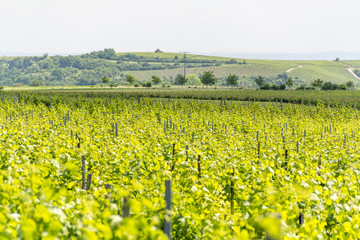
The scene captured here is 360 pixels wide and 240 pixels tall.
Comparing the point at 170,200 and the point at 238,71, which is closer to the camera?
the point at 170,200

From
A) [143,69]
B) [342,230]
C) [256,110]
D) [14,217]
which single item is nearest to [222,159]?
[342,230]

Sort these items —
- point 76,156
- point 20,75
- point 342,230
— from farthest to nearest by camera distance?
1. point 20,75
2. point 76,156
3. point 342,230

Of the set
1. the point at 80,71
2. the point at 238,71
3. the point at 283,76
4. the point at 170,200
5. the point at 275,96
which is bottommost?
the point at 80,71

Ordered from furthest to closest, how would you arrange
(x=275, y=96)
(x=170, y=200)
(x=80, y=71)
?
(x=80, y=71) → (x=275, y=96) → (x=170, y=200)

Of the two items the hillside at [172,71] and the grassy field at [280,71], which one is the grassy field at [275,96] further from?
the grassy field at [280,71]

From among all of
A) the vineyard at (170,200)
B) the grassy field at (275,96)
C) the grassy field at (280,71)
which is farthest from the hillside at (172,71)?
the vineyard at (170,200)

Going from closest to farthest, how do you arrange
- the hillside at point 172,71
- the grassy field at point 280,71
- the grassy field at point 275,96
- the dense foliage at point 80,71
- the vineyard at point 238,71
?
the grassy field at point 275,96 < the grassy field at point 280,71 < the hillside at point 172,71 < the vineyard at point 238,71 < the dense foliage at point 80,71

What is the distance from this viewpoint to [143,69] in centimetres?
18625

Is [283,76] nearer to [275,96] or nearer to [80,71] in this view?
[80,71]

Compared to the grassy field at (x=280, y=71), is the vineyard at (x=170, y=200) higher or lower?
higher

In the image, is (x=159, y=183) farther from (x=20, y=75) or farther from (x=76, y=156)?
(x=20, y=75)

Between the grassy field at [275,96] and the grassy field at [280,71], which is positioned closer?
the grassy field at [275,96]

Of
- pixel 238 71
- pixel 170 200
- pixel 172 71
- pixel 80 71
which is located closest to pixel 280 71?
pixel 238 71

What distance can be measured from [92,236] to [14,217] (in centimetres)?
82
